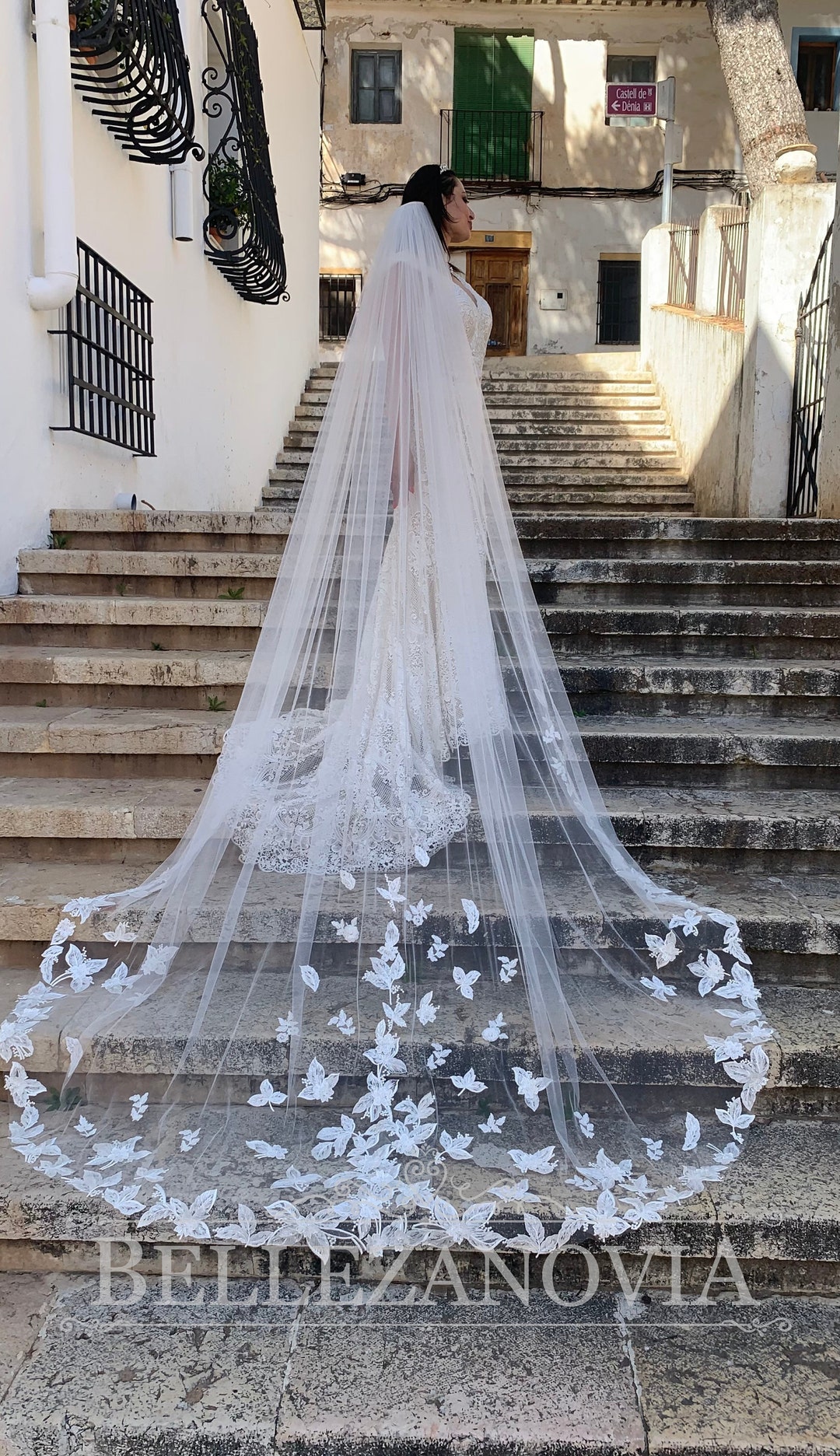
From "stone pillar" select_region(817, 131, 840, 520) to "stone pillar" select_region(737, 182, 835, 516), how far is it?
25.8 inches

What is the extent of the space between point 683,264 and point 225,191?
15.2 feet

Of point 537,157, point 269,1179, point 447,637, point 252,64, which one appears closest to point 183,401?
point 252,64

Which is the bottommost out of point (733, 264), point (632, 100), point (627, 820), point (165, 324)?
point (627, 820)

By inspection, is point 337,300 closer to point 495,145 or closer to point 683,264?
point 495,145

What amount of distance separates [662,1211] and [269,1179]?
2.40 feet

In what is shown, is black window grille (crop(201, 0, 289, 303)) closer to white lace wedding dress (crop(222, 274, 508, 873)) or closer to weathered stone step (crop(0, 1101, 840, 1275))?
white lace wedding dress (crop(222, 274, 508, 873))

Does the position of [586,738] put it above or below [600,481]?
below

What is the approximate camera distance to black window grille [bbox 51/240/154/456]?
4098 mm

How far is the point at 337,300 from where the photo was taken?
1478cm

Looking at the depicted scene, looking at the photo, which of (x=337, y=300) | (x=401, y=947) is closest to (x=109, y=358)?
(x=401, y=947)

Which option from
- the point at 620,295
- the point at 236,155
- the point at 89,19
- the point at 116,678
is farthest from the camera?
the point at 620,295

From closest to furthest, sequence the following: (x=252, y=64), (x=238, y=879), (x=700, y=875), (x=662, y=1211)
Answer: (x=662, y=1211) → (x=238, y=879) → (x=700, y=875) → (x=252, y=64)

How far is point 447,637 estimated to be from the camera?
8.94 feet

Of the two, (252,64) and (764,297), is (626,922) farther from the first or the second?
(252,64)
